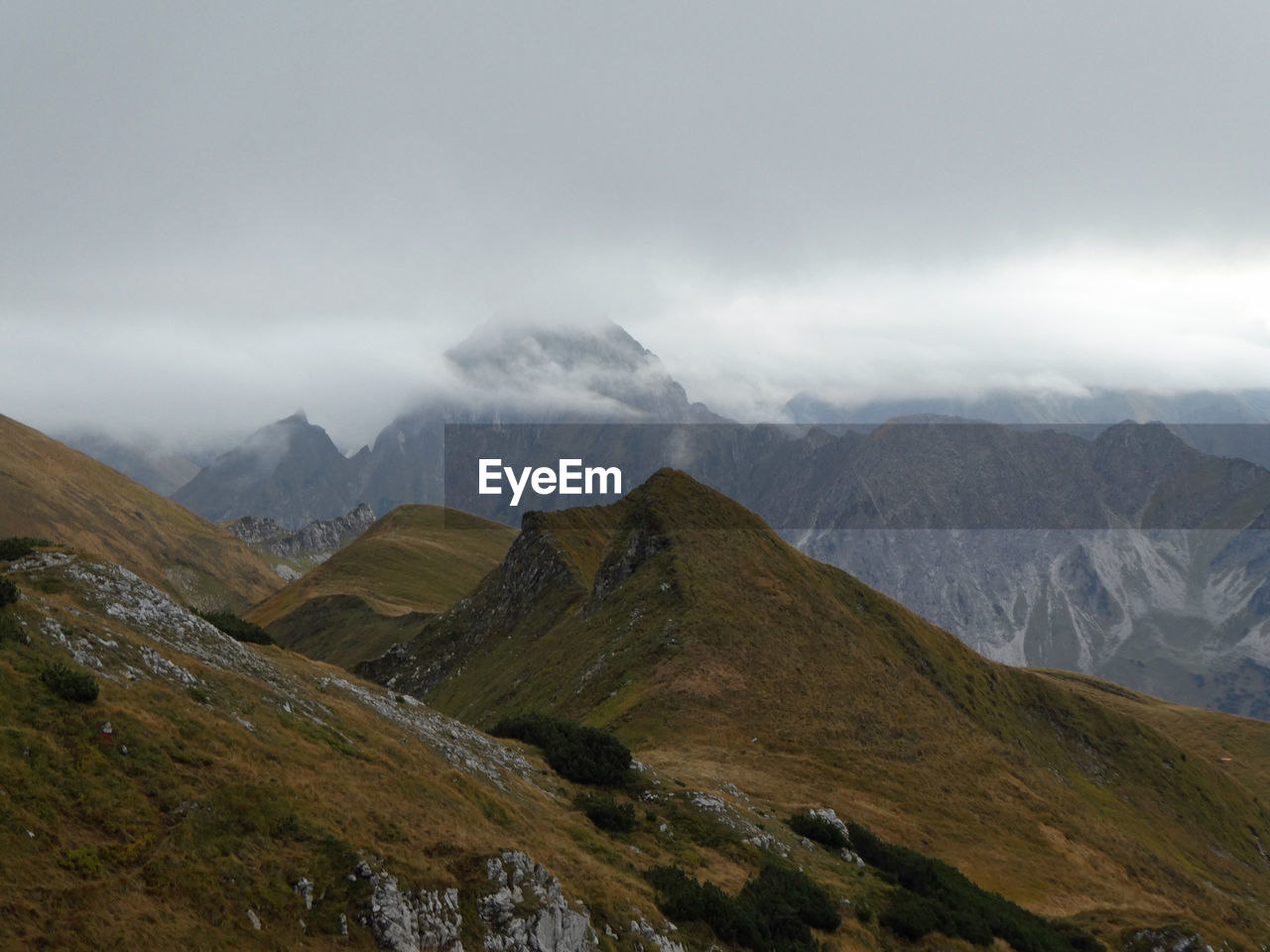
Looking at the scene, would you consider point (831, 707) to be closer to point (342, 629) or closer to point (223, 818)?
point (223, 818)

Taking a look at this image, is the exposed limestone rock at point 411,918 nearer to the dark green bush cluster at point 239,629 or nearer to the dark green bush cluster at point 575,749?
the dark green bush cluster at point 575,749

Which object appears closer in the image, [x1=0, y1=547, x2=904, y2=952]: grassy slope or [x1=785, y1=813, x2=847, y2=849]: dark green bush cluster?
[x1=0, y1=547, x2=904, y2=952]: grassy slope

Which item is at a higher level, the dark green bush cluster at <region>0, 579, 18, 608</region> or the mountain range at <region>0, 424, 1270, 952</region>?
the dark green bush cluster at <region>0, 579, 18, 608</region>

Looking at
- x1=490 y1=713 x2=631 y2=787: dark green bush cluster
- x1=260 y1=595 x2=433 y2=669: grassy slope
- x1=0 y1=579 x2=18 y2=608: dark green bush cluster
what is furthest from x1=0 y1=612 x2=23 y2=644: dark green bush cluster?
x1=260 y1=595 x2=433 y2=669: grassy slope

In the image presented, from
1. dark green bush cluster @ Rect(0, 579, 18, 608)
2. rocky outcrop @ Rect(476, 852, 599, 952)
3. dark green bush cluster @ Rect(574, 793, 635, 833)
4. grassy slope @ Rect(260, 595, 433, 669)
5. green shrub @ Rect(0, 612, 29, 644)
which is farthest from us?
grassy slope @ Rect(260, 595, 433, 669)

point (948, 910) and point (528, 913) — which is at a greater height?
point (528, 913)

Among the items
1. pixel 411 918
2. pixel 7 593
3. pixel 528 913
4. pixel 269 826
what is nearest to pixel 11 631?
pixel 7 593

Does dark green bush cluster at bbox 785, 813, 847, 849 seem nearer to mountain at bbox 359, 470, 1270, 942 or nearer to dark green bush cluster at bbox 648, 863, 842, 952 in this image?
mountain at bbox 359, 470, 1270, 942
